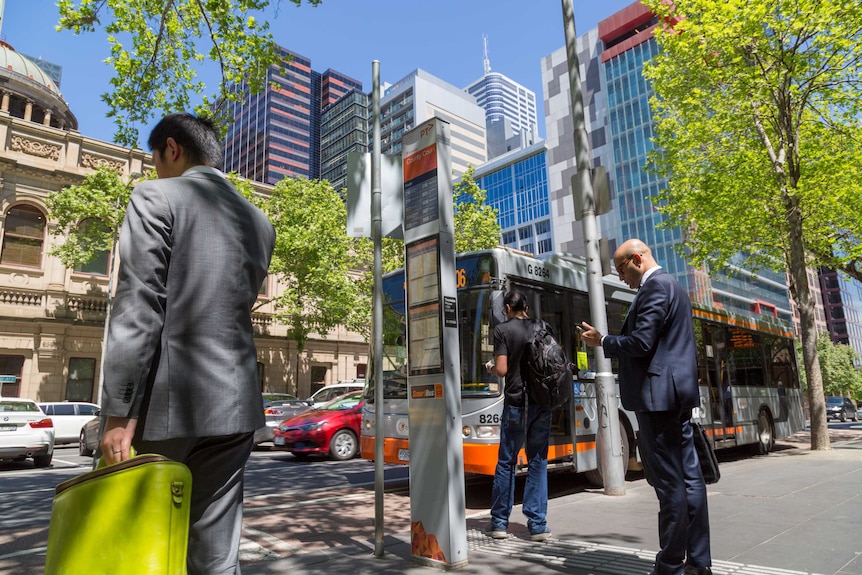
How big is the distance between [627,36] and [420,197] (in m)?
70.3

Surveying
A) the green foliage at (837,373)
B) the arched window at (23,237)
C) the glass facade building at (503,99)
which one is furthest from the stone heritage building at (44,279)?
the glass facade building at (503,99)

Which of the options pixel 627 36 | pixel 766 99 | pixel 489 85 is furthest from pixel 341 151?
pixel 766 99

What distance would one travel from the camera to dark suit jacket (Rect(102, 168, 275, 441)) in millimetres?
1772

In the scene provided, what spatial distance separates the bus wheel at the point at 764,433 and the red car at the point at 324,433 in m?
8.56

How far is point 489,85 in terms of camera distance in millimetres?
182750

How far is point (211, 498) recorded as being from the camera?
191 centimetres

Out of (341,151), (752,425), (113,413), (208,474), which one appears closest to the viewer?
(113,413)

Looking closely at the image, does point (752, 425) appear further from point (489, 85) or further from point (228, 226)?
point (489, 85)

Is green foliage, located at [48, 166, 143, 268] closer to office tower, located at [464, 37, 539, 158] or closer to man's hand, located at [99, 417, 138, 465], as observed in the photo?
man's hand, located at [99, 417, 138, 465]

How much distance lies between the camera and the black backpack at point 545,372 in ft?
15.6

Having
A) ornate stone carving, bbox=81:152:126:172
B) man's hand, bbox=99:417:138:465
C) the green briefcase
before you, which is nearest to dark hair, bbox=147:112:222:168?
man's hand, bbox=99:417:138:465

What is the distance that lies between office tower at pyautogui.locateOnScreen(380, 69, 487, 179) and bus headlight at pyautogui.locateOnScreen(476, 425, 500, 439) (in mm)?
105029

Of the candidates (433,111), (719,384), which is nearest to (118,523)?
(719,384)

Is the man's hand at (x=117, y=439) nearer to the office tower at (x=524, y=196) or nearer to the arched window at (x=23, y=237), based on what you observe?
the arched window at (x=23, y=237)
